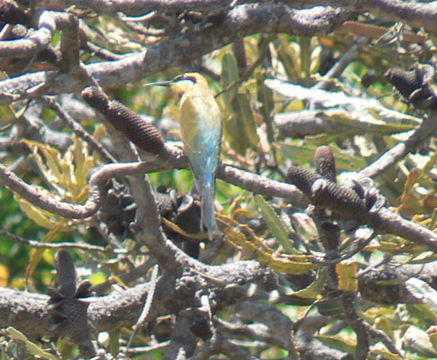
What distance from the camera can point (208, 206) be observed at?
2363mm

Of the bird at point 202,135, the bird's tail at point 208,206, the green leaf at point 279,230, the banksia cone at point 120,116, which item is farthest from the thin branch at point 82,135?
the banksia cone at point 120,116

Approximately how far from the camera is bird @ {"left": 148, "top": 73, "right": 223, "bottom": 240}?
233 centimetres

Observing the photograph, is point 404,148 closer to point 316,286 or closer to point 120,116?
point 316,286

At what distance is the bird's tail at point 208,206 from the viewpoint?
224 cm

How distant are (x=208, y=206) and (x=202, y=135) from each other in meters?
0.41

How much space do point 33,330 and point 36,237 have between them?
2.73 m

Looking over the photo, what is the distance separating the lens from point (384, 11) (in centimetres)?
180

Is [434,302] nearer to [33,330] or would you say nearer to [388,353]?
[388,353]

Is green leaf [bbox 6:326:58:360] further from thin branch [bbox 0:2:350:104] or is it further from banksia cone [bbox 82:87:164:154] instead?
thin branch [bbox 0:2:350:104]

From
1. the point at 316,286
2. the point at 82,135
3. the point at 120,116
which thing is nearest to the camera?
the point at 120,116

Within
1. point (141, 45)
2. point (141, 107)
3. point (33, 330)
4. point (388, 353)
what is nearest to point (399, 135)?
point (388, 353)

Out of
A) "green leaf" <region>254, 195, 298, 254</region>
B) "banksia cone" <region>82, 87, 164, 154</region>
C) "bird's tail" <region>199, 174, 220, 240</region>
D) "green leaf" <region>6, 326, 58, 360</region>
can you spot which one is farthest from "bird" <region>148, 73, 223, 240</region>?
"green leaf" <region>6, 326, 58, 360</region>

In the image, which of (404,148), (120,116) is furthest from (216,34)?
(120,116)

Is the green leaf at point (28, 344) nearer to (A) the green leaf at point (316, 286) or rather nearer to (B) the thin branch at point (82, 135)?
(A) the green leaf at point (316, 286)
